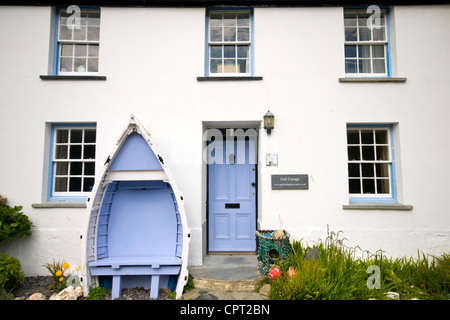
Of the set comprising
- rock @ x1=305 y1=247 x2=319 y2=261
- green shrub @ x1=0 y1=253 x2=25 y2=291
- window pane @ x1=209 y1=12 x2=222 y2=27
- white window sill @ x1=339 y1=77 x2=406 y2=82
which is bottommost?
green shrub @ x1=0 y1=253 x2=25 y2=291

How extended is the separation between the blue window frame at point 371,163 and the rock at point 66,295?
5.60m

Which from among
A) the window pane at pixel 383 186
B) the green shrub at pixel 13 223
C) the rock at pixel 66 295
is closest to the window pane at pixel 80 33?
the green shrub at pixel 13 223

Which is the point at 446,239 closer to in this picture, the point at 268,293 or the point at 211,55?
the point at 268,293

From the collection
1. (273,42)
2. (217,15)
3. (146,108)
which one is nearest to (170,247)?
(146,108)

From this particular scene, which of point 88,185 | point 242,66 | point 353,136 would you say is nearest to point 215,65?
point 242,66

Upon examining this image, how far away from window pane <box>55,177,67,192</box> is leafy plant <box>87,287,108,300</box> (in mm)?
2425

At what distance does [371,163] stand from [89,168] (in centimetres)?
638

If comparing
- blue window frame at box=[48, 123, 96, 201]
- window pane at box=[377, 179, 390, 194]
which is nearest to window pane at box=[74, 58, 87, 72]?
blue window frame at box=[48, 123, 96, 201]

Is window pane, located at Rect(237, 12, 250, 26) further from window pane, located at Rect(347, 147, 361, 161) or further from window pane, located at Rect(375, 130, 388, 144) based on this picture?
window pane, located at Rect(375, 130, 388, 144)

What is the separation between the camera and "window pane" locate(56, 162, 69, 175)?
5393mm

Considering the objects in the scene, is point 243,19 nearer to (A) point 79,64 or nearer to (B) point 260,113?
(B) point 260,113

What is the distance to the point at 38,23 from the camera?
5320 mm

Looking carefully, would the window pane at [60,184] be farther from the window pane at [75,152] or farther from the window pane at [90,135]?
the window pane at [90,135]
